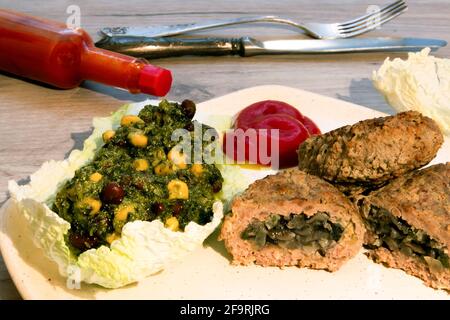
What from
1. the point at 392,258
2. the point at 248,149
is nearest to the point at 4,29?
the point at 248,149

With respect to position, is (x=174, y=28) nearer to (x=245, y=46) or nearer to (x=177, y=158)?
(x=245, y=46)

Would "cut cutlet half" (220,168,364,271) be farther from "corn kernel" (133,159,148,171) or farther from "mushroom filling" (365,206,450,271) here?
"corn kernel" (133,159,148,171)

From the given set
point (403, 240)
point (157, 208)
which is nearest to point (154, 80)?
point (157, 208)

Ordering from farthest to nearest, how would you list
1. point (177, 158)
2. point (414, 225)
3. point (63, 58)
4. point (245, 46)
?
point (245, 46) < point (63, 58) < point (177, 158) < point (414, 225)

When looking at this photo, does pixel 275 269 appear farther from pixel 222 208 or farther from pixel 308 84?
pixel 308 84

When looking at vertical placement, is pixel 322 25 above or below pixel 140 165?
above

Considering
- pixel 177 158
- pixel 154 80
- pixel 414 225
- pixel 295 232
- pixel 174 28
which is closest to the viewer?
pixel 414 225

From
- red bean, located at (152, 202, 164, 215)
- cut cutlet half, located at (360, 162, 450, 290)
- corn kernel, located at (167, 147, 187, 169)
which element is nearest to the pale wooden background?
red bean, located at (152, 202, 164, 215)
